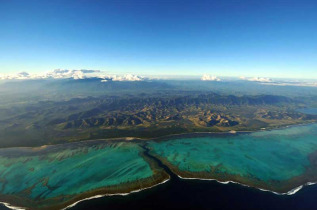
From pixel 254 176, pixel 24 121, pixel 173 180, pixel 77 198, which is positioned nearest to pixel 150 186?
pixel 173 180

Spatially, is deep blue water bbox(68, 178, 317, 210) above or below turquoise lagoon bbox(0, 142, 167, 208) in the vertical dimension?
above

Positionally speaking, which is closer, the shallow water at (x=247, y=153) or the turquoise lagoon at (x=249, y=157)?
the turquoise lagoon at (x=249, y=157)

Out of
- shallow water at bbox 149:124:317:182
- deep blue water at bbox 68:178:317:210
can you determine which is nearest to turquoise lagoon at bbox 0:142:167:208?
deep blue water at bbox 68:178:317:210

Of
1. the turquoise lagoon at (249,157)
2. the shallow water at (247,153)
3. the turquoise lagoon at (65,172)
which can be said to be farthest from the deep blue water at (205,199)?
the shallow water at (247,153)

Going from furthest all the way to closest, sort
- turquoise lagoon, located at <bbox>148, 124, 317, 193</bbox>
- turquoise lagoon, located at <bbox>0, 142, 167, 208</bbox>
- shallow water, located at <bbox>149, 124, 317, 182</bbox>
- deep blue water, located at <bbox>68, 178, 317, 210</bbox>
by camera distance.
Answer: shallow water, located at <bbox>149, 124, 317, 182</bbox> → turquoise lagoon, located at <bbox>148, 124, 317, 193</bbox> → turquoise lagoon, located at <bbox>0, 142, 167, 208</bbox> → deep blue water, located at <bbox>68, 178, 317, 210</bbox>

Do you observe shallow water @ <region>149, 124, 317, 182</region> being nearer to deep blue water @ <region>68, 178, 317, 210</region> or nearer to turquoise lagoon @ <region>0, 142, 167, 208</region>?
deep blue water @ <region>68, 178, 317, 210</region>

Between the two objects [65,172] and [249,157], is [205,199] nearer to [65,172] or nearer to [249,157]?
[249,157]

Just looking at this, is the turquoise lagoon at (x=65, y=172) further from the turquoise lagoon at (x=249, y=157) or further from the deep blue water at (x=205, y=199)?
the turquoise lagoon at (x=249, y=157)
